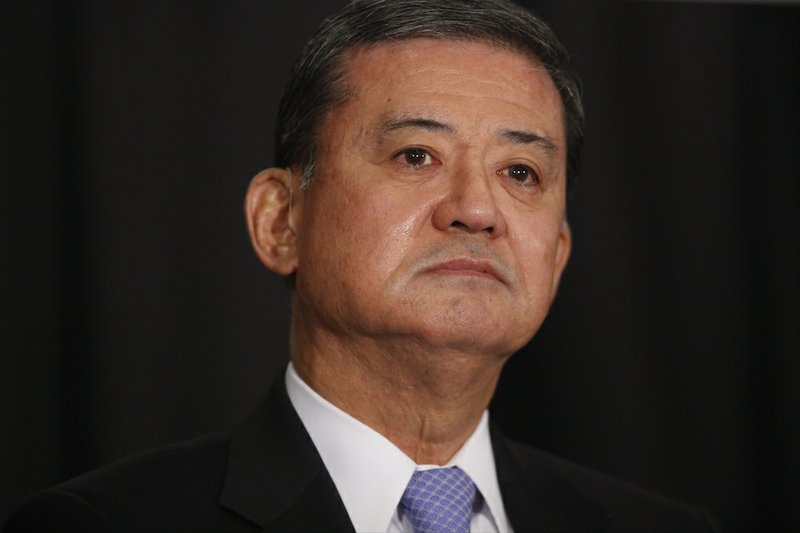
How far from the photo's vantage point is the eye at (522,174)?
2.19m

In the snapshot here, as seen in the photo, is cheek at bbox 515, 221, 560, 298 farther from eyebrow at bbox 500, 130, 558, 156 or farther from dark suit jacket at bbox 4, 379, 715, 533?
dark suit jacket at bbox 4, 379, 715, 533

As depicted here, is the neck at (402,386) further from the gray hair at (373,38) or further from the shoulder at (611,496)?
the gray hair at (373,38)

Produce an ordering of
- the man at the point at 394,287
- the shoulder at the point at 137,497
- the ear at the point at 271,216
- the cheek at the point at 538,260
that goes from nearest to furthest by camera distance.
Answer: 1. the shoulder at the point at 137,497
2. the man at the point at 394,287
3. the cheek at the point at 538,260
4. the ear at the point at 271,216

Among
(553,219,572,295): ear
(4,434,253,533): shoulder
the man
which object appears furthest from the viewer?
(553,219,572,295): ear

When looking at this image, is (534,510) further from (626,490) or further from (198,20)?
(198,20)

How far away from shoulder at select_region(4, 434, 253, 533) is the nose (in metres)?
0.59

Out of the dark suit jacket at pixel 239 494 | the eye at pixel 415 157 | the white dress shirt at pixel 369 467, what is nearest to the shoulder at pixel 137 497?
the dark suit jacket at pixel 239 494

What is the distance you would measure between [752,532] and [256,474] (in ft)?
5.20

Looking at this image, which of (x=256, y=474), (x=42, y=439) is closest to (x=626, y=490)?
(x=256, y=474)

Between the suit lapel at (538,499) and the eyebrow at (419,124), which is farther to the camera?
the suit lapel at (538,499)

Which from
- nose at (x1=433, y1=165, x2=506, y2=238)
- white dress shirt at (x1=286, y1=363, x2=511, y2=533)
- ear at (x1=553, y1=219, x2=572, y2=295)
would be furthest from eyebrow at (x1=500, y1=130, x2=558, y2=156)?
white dress shirt at (x1=286, y1=363, x2=511, y2=533)

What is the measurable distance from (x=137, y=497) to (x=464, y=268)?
0.68m

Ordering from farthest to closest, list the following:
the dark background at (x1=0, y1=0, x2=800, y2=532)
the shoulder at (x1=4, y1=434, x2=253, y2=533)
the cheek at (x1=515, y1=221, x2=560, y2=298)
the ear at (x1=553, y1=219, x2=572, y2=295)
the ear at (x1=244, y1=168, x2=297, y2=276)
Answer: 1. the dark background at (x1=0, y1=0, x2=800, y2=532)
2. the ear at (x1=553, y1=219, x2=572, y2=295)
3. the ear at (x1=244, y1=168, x2=297, y2=276)
4. the cheek at (x1=515, y1=221, x2=560, y2=298)
5. the shoulder at (x1=4, y1=434, x2=253, y2=533)

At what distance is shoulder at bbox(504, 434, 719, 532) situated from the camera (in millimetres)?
2361
